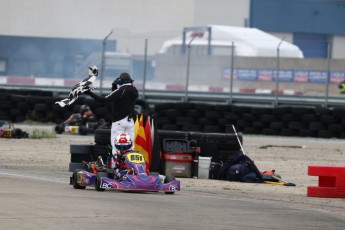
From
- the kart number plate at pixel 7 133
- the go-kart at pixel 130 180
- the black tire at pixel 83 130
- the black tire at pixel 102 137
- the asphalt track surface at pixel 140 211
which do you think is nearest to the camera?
the asphalt track surface at pixel 140 211

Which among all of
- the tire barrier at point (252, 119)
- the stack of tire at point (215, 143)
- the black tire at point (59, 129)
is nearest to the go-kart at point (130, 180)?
the stack of tire at point (215, 143)

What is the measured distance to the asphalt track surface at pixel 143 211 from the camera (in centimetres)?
1057

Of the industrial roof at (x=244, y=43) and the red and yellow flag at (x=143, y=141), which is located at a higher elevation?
the industrial roof at (x=244, y=43)

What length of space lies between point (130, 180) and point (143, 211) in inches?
97.9

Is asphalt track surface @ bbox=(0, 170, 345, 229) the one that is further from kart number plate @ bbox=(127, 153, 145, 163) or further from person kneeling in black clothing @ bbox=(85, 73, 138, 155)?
person kneeling in black clothing @ bbox=(85, 73, 138, 155)

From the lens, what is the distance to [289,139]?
1140 inches

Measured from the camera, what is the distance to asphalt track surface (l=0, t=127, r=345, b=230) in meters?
10.6

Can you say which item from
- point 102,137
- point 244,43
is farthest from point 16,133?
point 244,43

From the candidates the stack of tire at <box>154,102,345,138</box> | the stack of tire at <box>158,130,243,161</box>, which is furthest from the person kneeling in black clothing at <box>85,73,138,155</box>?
the stack of tire at <box>154,102,345,138</box>

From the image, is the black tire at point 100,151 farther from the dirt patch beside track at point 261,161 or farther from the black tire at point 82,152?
the dirt patch beside track at point 261,161

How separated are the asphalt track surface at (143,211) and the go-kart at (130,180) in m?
0.11

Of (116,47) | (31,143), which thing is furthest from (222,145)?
(116,47)

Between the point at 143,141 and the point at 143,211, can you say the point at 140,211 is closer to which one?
the point at 143,211

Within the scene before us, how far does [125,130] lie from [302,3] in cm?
3926
